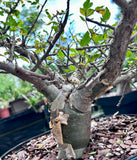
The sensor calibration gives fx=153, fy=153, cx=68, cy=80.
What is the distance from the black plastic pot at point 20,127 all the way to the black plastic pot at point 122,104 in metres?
0.60

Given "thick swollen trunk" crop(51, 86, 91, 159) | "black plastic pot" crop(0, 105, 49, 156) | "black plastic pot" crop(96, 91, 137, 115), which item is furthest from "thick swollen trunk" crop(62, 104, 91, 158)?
"black plastic pot" crop(0, 105, 49, 156)

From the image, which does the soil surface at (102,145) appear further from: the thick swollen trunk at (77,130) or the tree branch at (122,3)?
the tree branch at (122,3)

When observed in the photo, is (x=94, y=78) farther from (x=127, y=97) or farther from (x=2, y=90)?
(x=2, y=90)

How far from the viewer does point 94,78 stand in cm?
55

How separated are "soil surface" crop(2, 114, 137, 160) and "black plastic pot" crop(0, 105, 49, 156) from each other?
607mm

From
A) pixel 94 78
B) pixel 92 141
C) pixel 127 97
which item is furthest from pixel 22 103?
pixel 94 78

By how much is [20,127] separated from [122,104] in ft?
3.32

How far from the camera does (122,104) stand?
129cm

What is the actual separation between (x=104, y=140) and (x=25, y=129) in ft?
3.39

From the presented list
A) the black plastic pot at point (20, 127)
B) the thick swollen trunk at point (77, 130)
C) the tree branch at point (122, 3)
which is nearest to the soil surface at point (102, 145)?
the thick swollen trunk at point (77, 130)

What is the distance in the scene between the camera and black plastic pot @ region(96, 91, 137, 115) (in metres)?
1.28

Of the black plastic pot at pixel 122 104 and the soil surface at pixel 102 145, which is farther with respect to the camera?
the black plastic pot at pixel 122 104

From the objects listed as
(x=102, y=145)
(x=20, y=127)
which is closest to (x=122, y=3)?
(x=102, y=145)

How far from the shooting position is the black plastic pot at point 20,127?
147 centimetres
